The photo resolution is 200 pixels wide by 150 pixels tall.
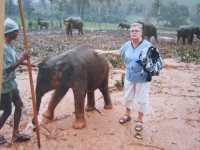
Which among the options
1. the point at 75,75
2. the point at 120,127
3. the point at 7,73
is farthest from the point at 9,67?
the point at 120,127

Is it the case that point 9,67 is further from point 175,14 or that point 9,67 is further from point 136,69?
point 175,14

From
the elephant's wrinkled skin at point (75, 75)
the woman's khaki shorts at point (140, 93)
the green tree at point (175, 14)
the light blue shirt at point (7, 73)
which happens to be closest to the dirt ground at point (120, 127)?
the elephant's wrinkled skin at point (75, 75)

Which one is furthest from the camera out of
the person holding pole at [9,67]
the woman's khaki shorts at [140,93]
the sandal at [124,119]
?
the sandal at [124,119]

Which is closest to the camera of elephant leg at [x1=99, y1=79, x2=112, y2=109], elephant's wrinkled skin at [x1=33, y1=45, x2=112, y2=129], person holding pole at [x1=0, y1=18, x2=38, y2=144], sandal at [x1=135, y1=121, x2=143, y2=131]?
person holding pole at [x1=0, y1=18, x2=38, y2=144]

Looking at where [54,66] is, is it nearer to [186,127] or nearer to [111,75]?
[186,127]

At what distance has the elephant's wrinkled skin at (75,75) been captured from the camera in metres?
3.32

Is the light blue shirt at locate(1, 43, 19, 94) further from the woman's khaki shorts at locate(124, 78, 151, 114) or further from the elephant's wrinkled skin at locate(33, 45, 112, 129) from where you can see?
the woman's khaki shorts at locate(124, 78, 151, 114)

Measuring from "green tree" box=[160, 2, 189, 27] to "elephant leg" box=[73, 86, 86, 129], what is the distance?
46.0 meters

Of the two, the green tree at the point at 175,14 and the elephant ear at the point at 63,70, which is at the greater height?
the green tree at the point at 175,14

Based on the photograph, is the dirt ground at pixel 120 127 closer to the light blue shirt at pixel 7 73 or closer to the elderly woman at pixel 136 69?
the elderly woman at pixel 136 69

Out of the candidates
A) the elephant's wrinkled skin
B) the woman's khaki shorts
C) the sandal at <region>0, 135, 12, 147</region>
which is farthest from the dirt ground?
the woman's khaki shorts

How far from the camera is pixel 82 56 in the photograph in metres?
3.68

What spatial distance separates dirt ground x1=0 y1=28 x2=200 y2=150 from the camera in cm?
332

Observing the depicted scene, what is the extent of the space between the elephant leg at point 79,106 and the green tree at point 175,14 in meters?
46.0
